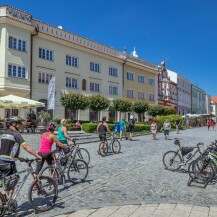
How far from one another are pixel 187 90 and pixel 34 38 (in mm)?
58348

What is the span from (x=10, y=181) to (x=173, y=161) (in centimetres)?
689

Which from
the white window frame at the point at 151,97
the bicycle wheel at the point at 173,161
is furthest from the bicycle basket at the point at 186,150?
the white window frame at the point at 151,97

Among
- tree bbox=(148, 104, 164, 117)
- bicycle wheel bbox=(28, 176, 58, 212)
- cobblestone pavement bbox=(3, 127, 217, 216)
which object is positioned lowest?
cobblestone pavement bbox=(3, 127, 217, 216)

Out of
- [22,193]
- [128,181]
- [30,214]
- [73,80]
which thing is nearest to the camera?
[30,214]

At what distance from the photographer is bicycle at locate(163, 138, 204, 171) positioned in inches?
424

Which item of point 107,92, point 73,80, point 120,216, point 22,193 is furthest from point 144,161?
point 107,92

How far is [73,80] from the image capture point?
1524 inches

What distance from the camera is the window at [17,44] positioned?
30889mm

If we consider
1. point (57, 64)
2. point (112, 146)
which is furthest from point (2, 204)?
Result: point (57, 64)

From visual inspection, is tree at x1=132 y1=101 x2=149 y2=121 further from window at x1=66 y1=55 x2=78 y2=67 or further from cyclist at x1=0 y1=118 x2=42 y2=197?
cyclist at x1=0 y1=118 x2=42 y2=197

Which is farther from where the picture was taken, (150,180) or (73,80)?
(73,80)

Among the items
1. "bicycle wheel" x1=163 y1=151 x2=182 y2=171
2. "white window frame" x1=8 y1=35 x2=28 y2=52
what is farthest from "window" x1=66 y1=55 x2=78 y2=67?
"bicycle wheel" x1=163 y1=151 x2=182 y2=171

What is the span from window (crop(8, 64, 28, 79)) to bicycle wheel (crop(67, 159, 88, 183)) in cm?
2325

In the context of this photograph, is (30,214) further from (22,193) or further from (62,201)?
(22,193)
